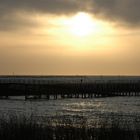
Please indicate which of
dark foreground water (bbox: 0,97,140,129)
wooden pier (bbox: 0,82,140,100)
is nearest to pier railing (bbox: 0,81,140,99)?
wooden pier (bbox: 0,82,140,100)

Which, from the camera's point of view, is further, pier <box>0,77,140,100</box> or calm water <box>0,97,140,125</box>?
pier <box>0,77,140,100</box>

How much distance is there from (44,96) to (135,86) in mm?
26776

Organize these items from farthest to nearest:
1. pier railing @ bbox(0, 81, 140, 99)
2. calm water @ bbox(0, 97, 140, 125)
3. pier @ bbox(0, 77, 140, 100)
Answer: pier railing @ bbox(0, 81, 140, 99) < pier @ bbox(0, 77, 140, 100) < calm water @ bbox(0, 97, 140, 125)

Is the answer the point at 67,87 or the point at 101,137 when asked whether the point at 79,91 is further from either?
the point at 101,137

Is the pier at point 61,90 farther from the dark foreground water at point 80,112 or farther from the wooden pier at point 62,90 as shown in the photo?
the dark foreground water at point 80,112

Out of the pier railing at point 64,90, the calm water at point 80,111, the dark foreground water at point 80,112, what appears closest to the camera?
the dark foreground water at point 80,112

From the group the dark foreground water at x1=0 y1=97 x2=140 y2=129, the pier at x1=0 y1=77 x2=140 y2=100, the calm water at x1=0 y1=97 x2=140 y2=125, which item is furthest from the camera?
the pier at x1=0 y1=77 x2=140 y2=100

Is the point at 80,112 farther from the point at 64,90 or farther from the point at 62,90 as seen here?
the point at 64,90

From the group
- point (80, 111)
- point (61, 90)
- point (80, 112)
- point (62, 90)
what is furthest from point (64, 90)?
point (80, 112)

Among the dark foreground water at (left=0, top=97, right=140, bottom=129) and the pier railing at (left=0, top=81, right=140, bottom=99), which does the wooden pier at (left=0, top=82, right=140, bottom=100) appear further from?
the dark foreground water at (left=0, top=97, right=140, bottom=129)

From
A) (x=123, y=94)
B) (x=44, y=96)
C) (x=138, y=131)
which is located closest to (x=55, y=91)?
(x=44, y=96)

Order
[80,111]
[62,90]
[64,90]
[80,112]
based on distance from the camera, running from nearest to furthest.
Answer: [80,112] < [80,111] < [62,90] < [64,90]

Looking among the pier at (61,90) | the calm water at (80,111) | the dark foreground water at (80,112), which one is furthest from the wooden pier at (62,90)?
the dark foreground water at (80,112)

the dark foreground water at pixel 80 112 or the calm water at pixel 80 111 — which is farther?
the calm water at pixel 80 111
